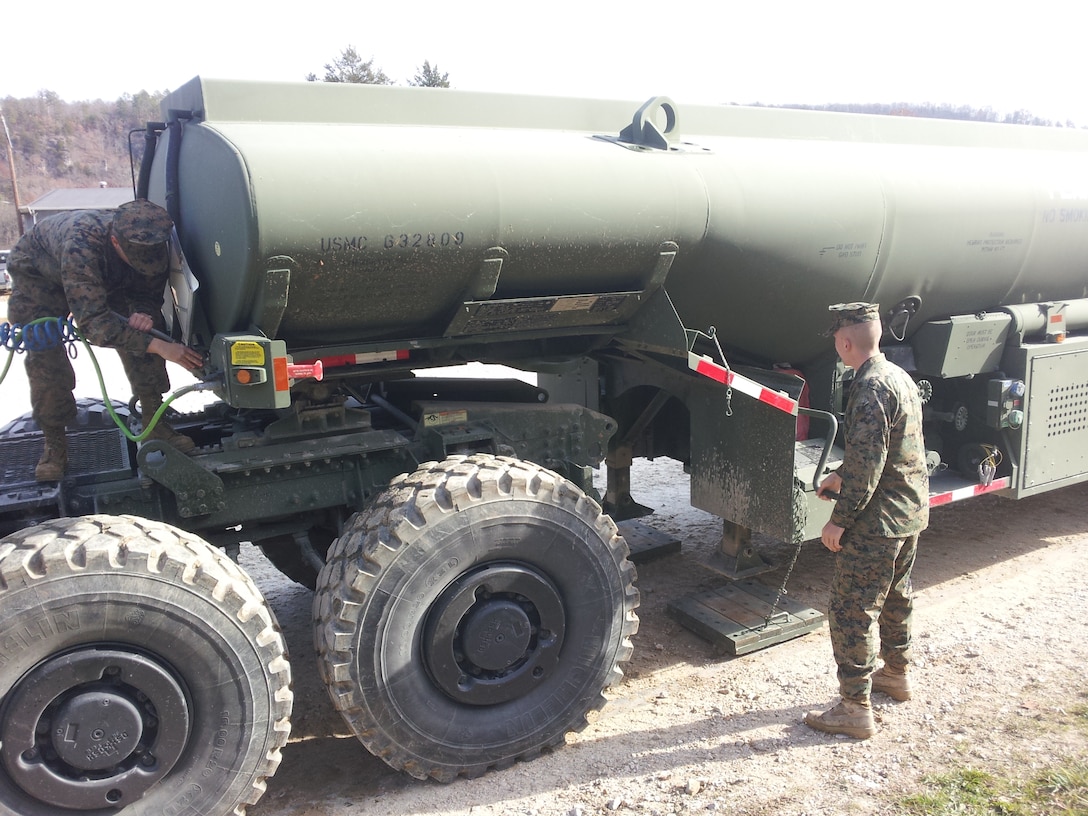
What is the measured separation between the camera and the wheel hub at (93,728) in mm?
2781

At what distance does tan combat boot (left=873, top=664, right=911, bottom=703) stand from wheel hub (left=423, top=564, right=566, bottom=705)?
1.51m

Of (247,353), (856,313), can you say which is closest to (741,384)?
(856,313)

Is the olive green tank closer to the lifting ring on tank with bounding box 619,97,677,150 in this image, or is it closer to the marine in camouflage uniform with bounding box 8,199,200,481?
the lifting ring on tank with bounding box 619,97,677,150

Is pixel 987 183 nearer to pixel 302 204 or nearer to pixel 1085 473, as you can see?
pixel 1085 473

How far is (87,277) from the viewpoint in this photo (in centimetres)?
350

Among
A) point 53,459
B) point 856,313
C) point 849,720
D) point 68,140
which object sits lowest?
point 849,720

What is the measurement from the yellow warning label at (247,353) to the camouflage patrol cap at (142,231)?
676 millimetres

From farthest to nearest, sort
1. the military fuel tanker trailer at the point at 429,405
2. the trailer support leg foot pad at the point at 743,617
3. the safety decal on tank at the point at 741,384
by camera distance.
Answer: the trailer support leg foot pad at the point at 743,617
the safety decal on tank at the point at 741,384
the military fuel tanker trailer at the point at 429,405

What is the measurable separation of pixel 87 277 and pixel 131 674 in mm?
1552

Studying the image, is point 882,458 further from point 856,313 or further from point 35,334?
point 35,334

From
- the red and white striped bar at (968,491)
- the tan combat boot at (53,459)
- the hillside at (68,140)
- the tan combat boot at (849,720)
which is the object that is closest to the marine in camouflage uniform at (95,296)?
the tan combat boot at (53,459)

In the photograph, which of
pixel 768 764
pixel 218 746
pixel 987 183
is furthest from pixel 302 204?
pixel 987 183

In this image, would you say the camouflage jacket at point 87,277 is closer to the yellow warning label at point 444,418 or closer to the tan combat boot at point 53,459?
the tan combat boot at point 53,459

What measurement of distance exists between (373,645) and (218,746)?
0.60 meters
